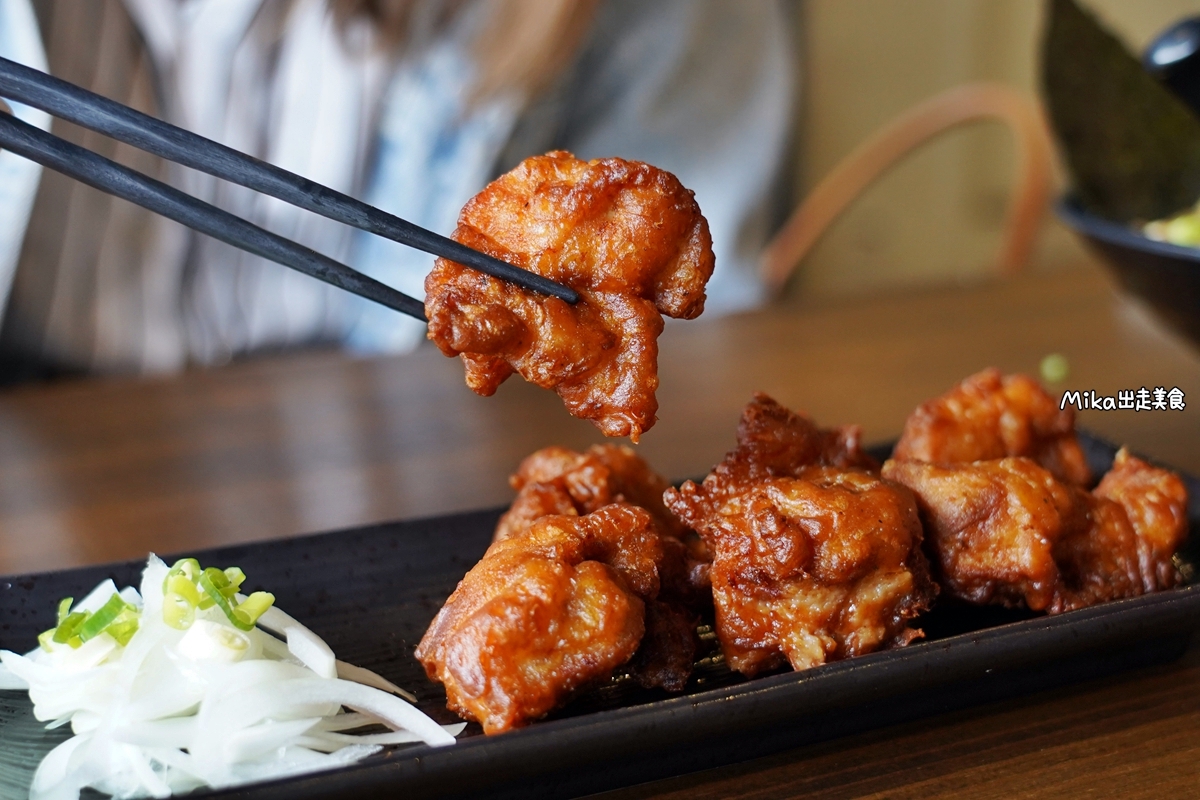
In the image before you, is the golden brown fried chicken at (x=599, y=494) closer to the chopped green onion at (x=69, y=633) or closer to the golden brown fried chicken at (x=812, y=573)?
the golden brown fried chicken at (x=812, y=573)

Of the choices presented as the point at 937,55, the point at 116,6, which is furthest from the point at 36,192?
the point at 937,55

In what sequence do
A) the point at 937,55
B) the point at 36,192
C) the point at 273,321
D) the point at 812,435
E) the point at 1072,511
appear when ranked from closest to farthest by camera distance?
the point at 1072,511
the point at 812,435
the point at 36,192
the point at 273,321
the point at 937,55

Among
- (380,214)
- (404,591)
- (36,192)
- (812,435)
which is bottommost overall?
(404,591)

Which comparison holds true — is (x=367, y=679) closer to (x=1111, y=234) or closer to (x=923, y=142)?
(x=1111, y=234)

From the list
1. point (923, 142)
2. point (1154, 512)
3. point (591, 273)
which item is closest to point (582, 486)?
point (591, 273)

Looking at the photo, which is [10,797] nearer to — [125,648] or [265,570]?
[125,648]

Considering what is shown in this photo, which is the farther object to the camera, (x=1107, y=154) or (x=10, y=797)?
(x=1107, y=154)
